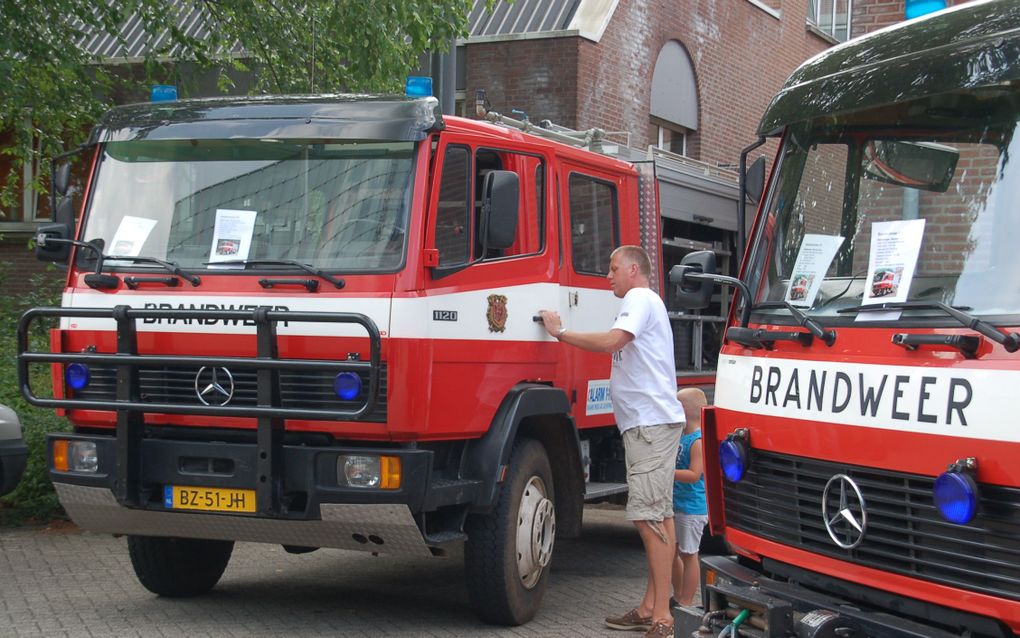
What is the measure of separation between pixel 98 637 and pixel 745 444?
12.1 ft

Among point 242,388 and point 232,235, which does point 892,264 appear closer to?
point 242,388

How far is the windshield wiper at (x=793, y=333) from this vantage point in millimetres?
4734

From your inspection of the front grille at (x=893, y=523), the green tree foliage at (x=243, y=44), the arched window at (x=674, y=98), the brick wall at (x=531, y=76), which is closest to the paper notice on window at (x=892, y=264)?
the front grille at (x=893, y=523)

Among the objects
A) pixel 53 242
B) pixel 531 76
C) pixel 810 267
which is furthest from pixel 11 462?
pixel 531 76

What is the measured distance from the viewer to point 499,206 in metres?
6.75

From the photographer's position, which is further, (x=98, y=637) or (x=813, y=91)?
(x=98, y=637)

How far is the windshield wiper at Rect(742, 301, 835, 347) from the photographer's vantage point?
4.73 metres

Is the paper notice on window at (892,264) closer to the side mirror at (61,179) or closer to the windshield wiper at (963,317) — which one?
the windshield wiper at (963,317)

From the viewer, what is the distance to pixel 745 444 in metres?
5.13

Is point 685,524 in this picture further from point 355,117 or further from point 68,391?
point 68,391

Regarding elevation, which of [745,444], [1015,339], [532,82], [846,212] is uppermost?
[532,82]

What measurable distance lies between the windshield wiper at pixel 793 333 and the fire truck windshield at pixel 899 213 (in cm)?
4

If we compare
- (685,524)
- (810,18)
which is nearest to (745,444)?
(685,524)

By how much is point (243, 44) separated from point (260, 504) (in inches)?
263
